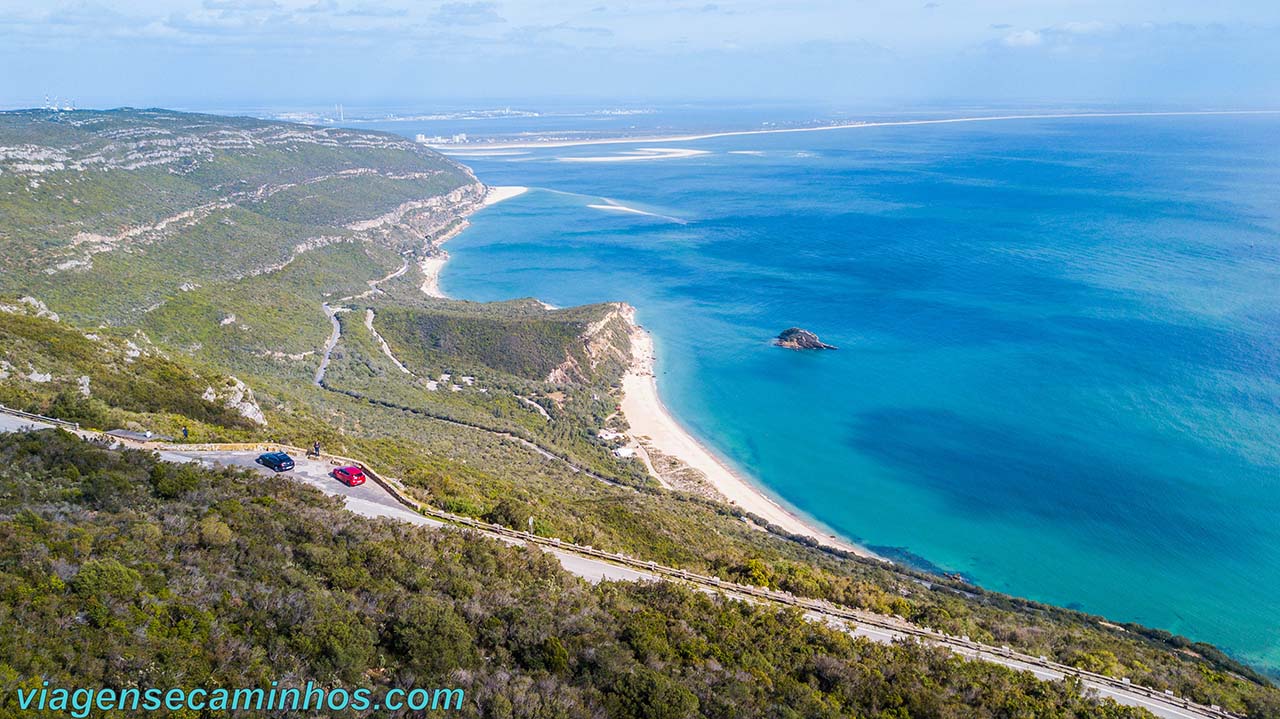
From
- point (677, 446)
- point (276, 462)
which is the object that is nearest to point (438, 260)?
point (677, 446)

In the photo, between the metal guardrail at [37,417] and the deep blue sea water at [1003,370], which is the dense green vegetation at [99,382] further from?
the deep blue sea water at [1003,370]

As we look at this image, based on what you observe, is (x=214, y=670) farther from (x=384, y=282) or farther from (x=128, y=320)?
(x=384, y=282)

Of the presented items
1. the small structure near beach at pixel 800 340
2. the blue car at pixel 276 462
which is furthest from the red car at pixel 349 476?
the small structure near beach at pixel 800 340

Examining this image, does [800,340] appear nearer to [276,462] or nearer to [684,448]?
[684,448]

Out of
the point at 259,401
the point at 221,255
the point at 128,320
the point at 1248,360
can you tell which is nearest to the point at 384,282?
the point at 221,255

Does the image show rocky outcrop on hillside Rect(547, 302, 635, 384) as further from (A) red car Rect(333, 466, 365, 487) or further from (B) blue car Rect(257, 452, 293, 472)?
(B) blue car Rect(257, 452, 293, 472)

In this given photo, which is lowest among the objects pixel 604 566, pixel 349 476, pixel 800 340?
pixel 800 340

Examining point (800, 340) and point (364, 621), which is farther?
point (800, 340)
